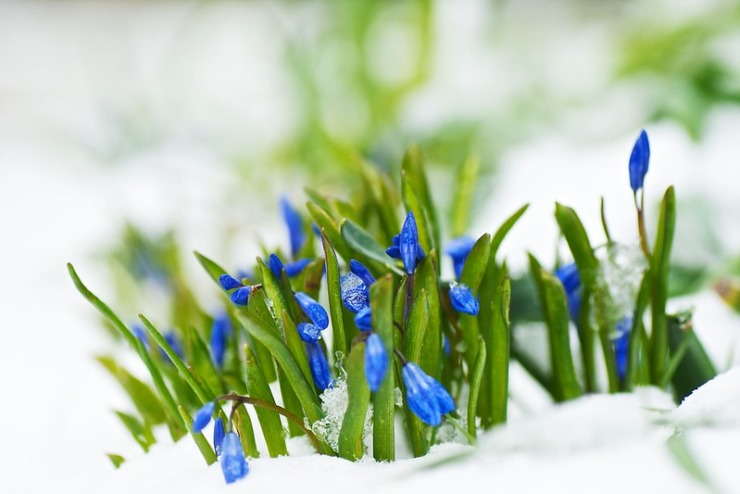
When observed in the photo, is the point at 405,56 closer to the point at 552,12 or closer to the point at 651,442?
the point at 552,12

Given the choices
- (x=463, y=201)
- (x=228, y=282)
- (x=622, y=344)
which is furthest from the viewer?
(x=463, y=201)

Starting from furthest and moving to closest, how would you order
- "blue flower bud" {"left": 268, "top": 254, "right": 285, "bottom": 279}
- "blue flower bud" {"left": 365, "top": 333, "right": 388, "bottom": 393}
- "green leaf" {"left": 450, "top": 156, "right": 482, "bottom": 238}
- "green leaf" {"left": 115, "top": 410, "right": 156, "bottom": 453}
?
"green leaf" {"left": 450, "top": 156, "right": 482, "bottom": 238}, "green leaf" {"left": 115, "top": 410, "right": 156, "bottom": 453}, "blue flower bud" {"left": 268, "top": 254, "right": 285, "bottom": 279}, "blue flower bud" {"left": 365, "top": 333, "right": 388, "bottom": 393}

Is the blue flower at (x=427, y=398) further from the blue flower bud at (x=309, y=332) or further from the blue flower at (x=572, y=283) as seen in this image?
the blue flower at (x=572, y=283)

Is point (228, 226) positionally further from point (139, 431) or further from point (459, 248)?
point (459, 248)

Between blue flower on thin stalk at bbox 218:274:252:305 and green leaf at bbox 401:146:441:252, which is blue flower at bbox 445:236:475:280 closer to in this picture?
Result: green leaf at bbox 401:146:441:252

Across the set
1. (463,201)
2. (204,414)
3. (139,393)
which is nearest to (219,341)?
(139,393)

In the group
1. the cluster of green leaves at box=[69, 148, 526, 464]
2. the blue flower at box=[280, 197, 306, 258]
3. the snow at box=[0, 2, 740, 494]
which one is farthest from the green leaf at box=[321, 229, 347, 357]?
the blue flower at box=[280, 197, 306, 258]

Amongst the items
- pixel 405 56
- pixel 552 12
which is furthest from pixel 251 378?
pixel 552 12
